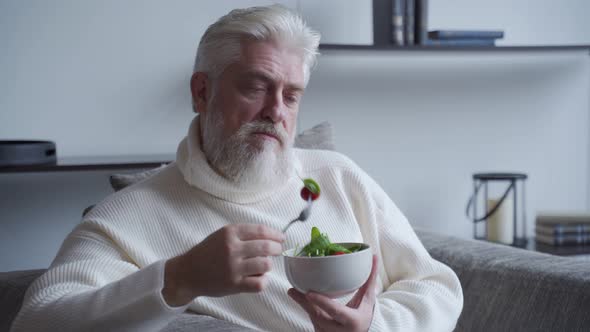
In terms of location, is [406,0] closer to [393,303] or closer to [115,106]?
[115,106]

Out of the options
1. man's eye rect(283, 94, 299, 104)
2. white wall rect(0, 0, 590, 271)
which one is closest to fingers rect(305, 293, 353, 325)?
man's eye rect(283, 94, 299, 104)

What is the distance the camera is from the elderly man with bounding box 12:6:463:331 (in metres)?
1.30

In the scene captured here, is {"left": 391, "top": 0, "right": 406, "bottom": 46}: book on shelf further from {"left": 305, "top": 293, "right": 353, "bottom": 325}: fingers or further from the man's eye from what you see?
{"left": 305, "top": 293, "right": 353, "bottom": 325}: fingers

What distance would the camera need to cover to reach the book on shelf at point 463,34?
252 cm

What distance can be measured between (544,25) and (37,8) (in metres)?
2.08

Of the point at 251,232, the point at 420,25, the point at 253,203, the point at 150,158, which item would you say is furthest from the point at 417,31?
the point at 251,232

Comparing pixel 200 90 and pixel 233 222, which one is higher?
pixel 200 90

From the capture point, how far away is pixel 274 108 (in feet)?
4.50

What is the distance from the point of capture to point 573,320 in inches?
53.3

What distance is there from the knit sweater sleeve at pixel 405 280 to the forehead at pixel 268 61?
329mm

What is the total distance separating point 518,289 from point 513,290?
13 millimetres

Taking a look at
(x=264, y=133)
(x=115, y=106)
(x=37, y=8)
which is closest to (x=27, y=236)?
(x=115, y=106)

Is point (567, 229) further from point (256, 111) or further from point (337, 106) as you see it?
point (256, 111)

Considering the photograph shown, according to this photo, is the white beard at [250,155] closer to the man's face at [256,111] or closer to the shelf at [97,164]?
the man's face at [256,111]
